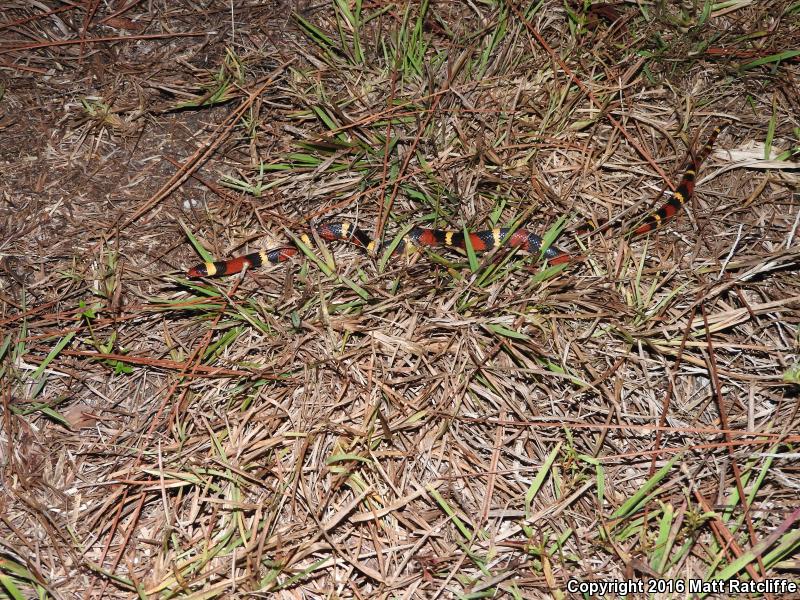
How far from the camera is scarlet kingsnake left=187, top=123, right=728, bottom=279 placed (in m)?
3.05

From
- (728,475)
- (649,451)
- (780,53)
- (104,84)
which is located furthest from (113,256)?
(780,53)

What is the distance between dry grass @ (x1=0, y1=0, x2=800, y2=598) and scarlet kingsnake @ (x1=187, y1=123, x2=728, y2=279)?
0.25 ft

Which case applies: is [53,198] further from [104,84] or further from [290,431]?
[290,431]

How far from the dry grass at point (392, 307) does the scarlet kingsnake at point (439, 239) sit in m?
0.08

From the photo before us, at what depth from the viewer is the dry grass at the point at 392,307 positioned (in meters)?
2.40

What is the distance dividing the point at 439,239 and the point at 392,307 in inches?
19.8

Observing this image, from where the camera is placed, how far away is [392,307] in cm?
285

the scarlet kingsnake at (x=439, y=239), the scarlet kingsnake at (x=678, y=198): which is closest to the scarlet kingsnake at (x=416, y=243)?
the scarlet kingsnake at (x=439, y=239)

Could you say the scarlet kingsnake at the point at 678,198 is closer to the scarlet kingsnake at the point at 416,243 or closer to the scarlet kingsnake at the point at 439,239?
the scarlet kingsnake at the point at 439,239

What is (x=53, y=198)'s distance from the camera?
334 centimetres

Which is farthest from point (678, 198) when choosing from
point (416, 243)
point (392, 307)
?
point (392, 307)

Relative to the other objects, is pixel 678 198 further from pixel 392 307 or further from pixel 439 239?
pixel 392 307

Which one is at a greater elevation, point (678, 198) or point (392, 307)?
point (678, 198)

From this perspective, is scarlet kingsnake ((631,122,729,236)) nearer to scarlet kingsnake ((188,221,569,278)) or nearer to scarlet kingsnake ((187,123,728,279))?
scarlet kingsnake ((187,123,728,279))
